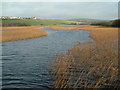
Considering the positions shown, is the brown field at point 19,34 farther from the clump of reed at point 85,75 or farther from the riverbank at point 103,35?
the clump of reed at point 85,75

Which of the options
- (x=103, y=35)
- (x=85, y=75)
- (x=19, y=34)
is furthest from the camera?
(x=19, y=34)

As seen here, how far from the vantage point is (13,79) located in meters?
11.2

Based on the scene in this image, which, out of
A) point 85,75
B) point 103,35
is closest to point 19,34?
point 103,35

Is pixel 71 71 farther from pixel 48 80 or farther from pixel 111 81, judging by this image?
pixel 111 81

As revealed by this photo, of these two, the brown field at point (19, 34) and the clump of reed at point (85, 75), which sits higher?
the brown field at point (19, 34)

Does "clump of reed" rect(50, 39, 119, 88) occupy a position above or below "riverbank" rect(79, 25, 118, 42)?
below

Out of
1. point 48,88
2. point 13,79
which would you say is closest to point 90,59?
point 48,88

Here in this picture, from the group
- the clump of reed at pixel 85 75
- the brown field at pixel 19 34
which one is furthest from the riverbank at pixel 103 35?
the brown field at pixel 19 34

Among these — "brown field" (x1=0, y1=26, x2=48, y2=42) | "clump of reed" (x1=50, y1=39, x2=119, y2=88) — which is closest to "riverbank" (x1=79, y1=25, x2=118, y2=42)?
"clump of reed" (x1=50, y1=39, x2=119, y2=88)

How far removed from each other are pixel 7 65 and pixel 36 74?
4.48 meters

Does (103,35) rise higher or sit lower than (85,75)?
higher

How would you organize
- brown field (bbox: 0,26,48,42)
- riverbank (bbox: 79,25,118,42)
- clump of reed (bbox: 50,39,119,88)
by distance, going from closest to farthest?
clump of reed (bbox: 50,39,119,88) → riverbank (bbox: 79,25,118,42) → brown field (bbox: 0,26,48,42)

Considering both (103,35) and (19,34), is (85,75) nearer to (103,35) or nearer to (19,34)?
(103,35)

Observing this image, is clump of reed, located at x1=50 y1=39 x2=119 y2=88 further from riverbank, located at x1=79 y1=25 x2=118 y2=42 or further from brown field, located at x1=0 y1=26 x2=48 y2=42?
brown field, located at x1=0 y1=26 x2=48 y2=42
